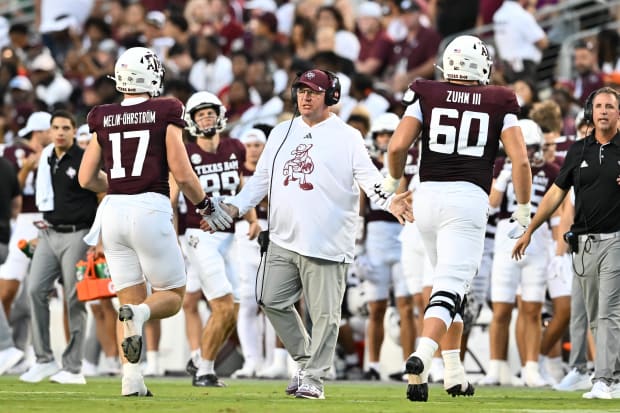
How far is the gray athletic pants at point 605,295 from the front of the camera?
11.3 metres

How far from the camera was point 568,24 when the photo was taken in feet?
68.7

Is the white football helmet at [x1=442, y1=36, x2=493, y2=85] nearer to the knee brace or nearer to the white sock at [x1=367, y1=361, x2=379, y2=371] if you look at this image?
the knee brace

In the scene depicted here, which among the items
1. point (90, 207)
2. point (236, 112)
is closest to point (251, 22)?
point (236, 112)

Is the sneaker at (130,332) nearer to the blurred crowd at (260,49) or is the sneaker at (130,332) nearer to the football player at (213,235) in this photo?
the football player at (213,235)

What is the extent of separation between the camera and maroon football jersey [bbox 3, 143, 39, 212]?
1574cm

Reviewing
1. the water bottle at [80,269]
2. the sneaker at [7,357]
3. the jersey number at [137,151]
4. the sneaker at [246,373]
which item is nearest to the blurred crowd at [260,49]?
the sneaker at [246,373]

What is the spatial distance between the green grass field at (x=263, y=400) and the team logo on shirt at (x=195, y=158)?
2041mm

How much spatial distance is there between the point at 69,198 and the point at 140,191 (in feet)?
12.3

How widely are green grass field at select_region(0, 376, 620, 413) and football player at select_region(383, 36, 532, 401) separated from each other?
2.02 ft

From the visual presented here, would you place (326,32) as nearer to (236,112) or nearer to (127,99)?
(236,112)

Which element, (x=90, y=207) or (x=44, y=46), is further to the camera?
(x=44, y=46)

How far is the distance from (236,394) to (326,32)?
10.1m

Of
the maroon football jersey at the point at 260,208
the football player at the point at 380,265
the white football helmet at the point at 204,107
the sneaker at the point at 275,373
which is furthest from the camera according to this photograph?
the maroon football jersey at the point at 260,208

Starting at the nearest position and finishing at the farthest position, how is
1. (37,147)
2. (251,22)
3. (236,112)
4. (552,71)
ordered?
(37,147) → (236,112) → (552,71) → (251,22)
